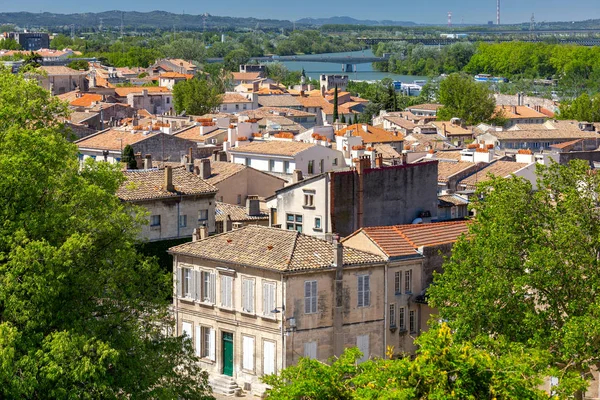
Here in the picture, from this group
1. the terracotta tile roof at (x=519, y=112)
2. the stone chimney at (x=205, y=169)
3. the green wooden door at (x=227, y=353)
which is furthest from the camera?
the terracotta tile roof at (x=519, y=112)

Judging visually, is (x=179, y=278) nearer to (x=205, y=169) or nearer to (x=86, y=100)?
(x=205, y=169)

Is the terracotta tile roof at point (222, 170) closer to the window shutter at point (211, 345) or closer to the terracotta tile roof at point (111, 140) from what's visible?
the terracotta tile roof at point (111, 140)

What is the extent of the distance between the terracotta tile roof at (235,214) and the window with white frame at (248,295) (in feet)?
42.1

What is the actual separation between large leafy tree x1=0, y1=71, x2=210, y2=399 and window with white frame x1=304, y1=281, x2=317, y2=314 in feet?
26.8

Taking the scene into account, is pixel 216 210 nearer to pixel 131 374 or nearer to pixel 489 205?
pixel 489 205

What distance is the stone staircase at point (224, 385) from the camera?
38531 mm

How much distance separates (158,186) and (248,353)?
12.1 meters

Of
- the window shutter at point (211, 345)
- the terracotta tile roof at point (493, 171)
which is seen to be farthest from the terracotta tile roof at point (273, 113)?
the window shutter at point (211, 345)

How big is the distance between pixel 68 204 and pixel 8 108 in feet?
9.31

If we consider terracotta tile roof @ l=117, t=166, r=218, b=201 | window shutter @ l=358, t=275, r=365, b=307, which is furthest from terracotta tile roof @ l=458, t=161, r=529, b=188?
window shutter @ l=358, t=275, r=365, b=307

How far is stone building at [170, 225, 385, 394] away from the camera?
1507 inches

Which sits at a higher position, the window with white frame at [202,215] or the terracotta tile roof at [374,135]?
the window with white frame at [202,215]

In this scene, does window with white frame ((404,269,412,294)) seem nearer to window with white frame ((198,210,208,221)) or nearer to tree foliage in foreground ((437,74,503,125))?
window with white frame ((198,210,208,221))

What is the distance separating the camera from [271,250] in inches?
1547
